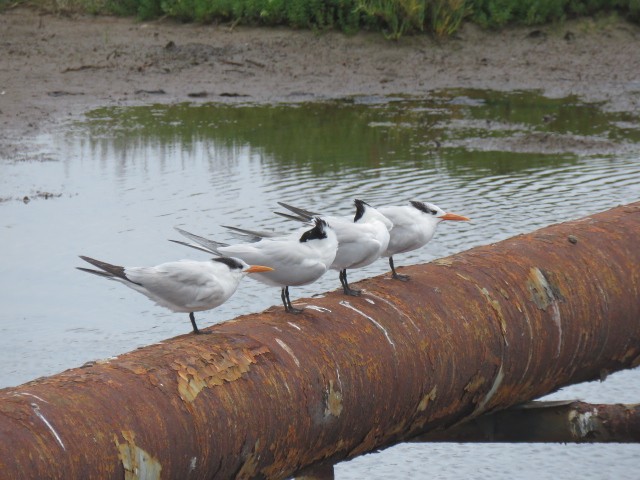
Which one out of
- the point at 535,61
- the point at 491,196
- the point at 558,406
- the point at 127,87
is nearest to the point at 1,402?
the point at 558,406

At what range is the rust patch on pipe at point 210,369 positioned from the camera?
12.9 feet

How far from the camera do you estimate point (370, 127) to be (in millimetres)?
15398

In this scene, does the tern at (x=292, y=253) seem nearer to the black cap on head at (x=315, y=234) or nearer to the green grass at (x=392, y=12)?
the black cap on head at (x=315, y=234)

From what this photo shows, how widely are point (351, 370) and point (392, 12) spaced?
14584 mm

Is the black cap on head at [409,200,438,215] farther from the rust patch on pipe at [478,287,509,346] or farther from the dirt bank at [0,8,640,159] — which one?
the dirt bank at [0,8,640,159]

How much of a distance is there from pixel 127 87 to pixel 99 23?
2995mm

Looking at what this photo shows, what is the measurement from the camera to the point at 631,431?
17.6 feet

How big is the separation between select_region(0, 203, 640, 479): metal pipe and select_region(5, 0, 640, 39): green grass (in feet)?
41.7

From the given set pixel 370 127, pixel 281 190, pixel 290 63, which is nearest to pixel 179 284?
pixel 281 190

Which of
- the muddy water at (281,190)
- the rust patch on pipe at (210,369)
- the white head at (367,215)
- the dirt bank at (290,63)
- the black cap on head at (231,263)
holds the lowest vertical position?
the muddy water at (281,190)

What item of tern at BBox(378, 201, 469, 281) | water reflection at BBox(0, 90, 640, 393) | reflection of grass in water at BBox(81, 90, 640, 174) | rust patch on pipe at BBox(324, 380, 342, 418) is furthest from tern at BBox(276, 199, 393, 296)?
reflection of grass in water at BBox(81, 90, 640, 174)

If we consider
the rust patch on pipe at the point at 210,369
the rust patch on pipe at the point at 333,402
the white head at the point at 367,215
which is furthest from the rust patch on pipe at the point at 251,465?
the white head at the point at 367,215

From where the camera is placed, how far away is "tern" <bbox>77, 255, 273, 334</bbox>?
4.86 metres

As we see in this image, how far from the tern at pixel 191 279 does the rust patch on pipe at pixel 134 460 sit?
1.19 metres
